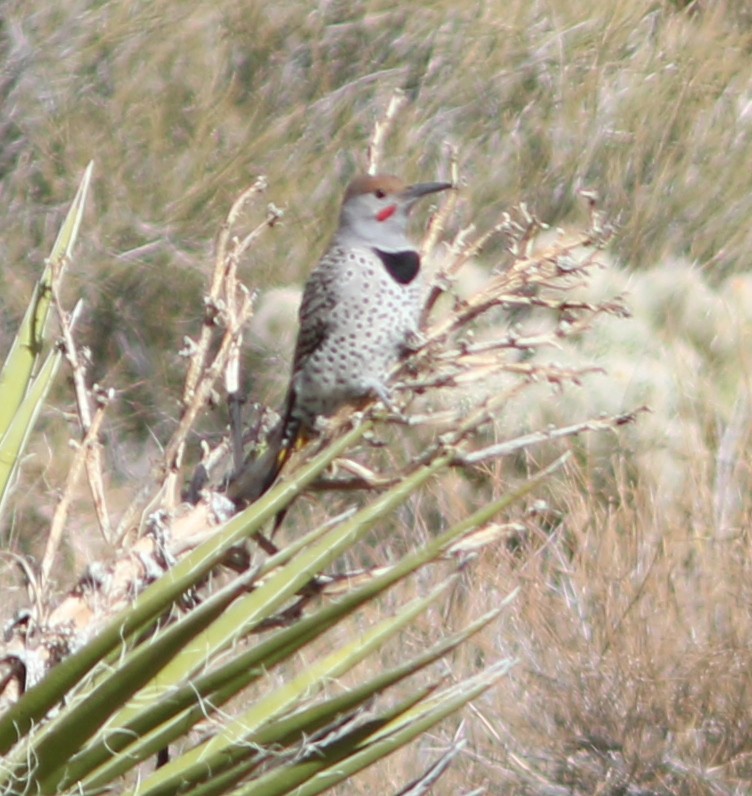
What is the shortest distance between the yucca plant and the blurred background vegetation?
10.7 feet

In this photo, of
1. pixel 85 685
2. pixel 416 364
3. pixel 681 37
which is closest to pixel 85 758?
pixel 85 685

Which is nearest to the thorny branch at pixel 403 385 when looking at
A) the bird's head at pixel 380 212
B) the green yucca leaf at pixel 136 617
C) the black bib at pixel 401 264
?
the green yucca leaf at pixel 136 617

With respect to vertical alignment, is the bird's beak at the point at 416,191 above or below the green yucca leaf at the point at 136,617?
below

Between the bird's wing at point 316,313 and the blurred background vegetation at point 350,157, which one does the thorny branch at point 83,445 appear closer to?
the bird's wing at point 316,313

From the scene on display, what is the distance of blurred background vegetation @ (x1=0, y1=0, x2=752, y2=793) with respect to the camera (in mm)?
6164

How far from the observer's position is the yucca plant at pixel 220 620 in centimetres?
157

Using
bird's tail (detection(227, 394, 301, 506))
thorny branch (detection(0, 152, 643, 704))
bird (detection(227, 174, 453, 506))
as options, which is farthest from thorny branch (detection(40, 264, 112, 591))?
bird (detection(227, 174, 453, 506))

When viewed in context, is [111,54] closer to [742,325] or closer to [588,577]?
[742,325]

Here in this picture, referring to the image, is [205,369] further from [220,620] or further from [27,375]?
[220,620]

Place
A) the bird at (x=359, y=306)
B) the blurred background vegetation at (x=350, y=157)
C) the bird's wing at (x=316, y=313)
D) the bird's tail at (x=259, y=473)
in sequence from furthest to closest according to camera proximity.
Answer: the blurred background vegetation at (x=350, y=157), the bird's wing at (x=316, y=313), the bird at (x=359, y=306), the bird's tail at (x=259, y=473)

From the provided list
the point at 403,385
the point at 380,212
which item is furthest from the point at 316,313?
the point at 403,385

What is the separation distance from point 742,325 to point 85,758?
4681 millimetres

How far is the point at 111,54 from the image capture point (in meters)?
7.00

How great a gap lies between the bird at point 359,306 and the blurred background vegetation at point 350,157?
5.85 ft
